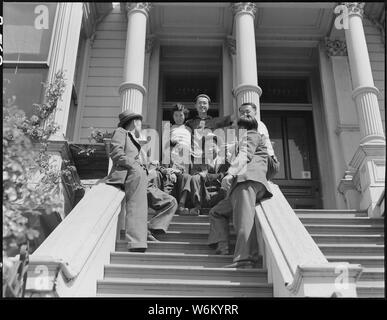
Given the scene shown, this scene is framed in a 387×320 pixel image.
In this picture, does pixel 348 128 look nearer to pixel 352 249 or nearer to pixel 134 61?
pixel 134 61

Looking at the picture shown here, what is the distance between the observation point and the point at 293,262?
5156 millimetres

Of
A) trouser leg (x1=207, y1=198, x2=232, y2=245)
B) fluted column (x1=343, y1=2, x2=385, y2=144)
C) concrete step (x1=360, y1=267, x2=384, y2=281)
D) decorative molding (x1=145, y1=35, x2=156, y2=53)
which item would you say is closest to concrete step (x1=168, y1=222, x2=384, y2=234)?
trouser leg (x1=207, y1=198, x2=232, y2=245)

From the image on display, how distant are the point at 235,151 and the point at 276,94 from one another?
7832mm

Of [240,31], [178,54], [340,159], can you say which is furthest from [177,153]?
[178,54]

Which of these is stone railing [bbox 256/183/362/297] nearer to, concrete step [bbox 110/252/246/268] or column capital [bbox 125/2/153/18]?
concrete step [bbox 110/252/246/268]

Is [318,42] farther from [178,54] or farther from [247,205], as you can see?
[247,205]

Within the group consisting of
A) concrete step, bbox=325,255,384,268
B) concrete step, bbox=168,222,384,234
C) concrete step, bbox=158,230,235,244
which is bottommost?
concrete step, bbox=325,255,384,268

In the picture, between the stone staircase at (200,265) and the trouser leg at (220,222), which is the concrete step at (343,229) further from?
the trouser leg at (220,222)

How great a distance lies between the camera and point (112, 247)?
21.5 ft

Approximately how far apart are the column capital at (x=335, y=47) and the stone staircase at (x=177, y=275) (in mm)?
8416

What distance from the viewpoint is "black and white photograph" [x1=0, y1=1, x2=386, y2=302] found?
186 inches

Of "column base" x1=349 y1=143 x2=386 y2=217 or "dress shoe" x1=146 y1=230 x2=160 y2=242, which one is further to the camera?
"column base" x1=349 y1=143 x2=386 y2=217

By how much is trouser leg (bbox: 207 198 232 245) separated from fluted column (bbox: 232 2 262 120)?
141 inches

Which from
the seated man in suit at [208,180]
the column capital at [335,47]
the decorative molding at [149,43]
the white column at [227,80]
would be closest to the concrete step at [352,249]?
the seated man in suit at [208,180]
